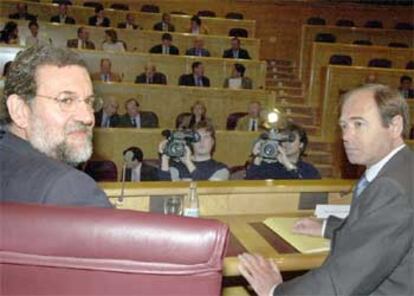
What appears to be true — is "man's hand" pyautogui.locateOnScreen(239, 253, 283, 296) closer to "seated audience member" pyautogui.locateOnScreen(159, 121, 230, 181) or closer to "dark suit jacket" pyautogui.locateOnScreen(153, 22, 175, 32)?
"seated audience member" pyautogui.locateOnScreen(159, 121, 230, 181)

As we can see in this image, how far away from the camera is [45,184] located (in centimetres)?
94

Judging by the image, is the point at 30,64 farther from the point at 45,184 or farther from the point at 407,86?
the point at 407,86

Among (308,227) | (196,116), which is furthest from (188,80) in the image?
(308,227)

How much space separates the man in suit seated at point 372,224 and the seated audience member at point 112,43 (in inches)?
238

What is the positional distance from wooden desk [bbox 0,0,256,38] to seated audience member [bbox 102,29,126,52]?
1.14 metres

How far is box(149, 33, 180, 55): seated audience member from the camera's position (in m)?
7.44

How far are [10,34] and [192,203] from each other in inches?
230

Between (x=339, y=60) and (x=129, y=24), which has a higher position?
(x=129, y=24)

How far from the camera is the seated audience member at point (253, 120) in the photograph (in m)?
5.78

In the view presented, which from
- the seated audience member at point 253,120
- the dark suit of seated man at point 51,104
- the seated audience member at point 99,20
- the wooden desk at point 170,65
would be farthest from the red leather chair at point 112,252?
the seated audience member at point 99,20

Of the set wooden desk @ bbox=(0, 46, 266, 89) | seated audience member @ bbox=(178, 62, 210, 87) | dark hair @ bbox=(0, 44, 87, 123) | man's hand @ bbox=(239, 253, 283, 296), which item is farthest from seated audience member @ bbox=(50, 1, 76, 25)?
man's hand @ bbox=(239, 253, 283, 296)

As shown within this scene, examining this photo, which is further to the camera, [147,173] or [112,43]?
[112,43]

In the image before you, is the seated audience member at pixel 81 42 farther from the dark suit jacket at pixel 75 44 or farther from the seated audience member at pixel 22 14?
the seated audience member at pixel 22 14

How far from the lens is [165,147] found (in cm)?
278
